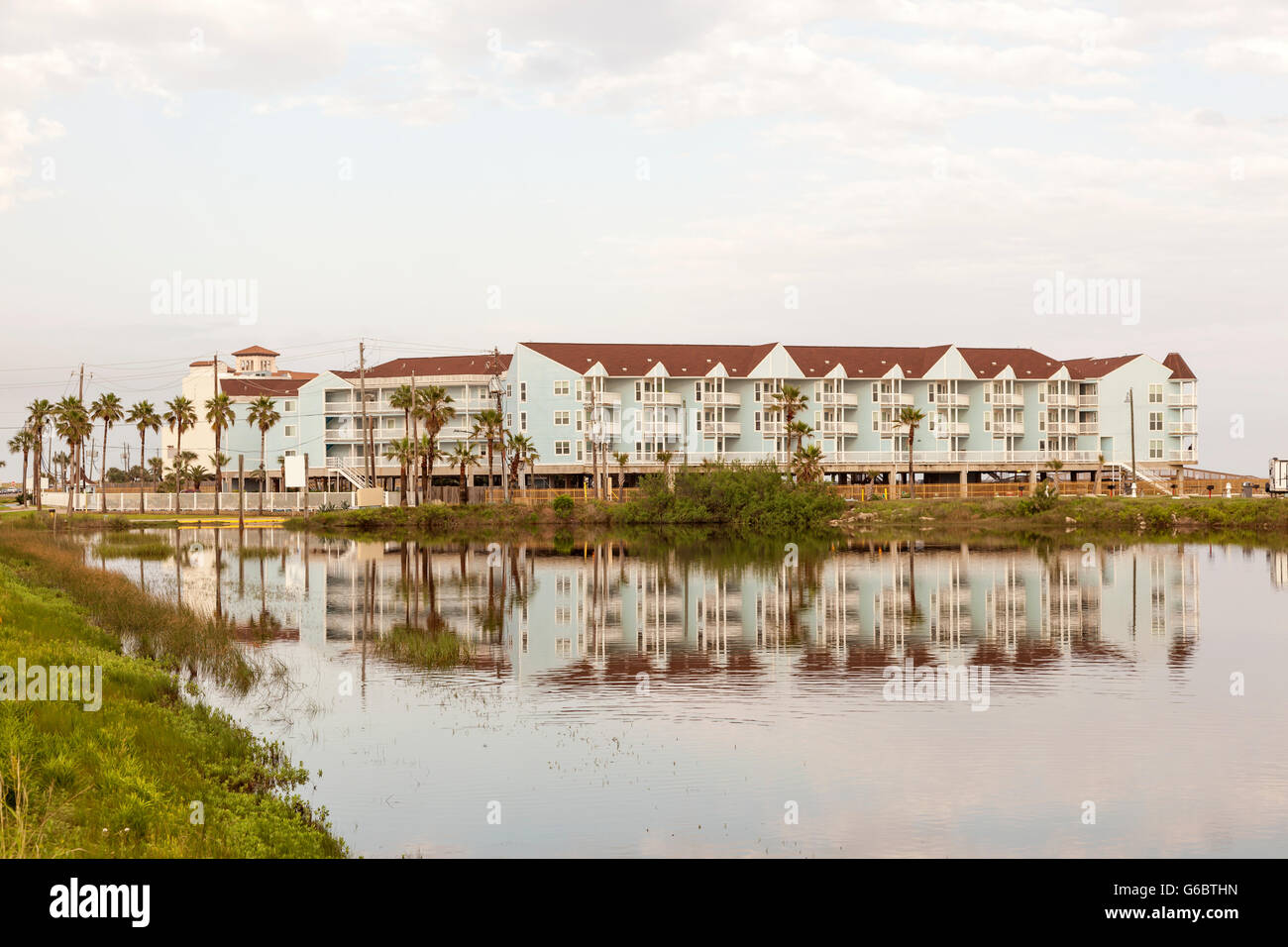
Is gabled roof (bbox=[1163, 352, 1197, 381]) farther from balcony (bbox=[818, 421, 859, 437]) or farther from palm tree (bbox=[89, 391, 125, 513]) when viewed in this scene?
palm tree (bbox=[89, 391, 125, 513])

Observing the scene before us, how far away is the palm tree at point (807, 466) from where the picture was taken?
105 m

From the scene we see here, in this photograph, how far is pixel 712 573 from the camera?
5553cm

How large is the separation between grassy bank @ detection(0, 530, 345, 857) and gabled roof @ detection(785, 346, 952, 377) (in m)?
104

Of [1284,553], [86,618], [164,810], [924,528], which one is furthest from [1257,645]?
[924,528]

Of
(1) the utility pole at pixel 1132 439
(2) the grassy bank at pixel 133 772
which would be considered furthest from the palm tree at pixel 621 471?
(2) the grassy bank at pixel 133 772

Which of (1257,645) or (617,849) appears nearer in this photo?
Answer: (617,849)

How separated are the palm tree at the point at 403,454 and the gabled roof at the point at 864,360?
40.9m

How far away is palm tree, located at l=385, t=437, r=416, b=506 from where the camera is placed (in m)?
111

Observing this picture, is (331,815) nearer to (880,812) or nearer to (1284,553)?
(880,812)

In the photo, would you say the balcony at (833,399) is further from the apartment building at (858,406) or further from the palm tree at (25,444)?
the palm tree at (25,444)

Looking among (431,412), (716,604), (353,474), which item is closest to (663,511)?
(431,412)

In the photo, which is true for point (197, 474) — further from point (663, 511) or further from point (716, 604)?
point (716, 604)

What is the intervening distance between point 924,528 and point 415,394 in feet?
161

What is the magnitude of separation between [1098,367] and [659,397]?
50312mm
